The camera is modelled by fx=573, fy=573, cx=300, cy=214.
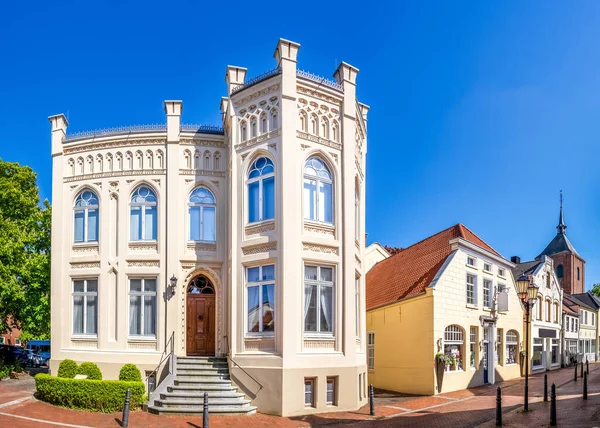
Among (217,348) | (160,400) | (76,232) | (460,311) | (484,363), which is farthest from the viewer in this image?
(484,363)

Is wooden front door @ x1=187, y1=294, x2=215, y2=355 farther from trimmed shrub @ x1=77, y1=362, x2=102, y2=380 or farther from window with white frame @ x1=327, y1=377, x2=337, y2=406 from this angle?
window with white frame @ x1=327, y1=377, x2=337, y2=406

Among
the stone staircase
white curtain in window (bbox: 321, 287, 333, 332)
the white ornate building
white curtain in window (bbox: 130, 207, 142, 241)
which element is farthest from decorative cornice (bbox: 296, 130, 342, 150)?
the stone staircase

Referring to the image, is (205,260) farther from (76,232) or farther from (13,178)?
(13,178)

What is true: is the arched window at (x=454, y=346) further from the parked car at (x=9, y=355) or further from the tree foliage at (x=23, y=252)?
the parked car at (x=9, y=355)

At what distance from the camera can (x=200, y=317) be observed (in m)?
20.9

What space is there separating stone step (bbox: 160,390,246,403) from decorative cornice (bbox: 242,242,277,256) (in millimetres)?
4409

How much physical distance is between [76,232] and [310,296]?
9.89m

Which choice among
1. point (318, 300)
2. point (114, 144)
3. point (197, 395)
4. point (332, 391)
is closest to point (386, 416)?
point (332, 391)

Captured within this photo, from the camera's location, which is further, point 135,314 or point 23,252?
point 23,252

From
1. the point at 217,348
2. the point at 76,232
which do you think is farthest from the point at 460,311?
the point at 76,232

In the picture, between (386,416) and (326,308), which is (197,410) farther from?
(386,416)

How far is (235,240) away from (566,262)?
73690 millimetres

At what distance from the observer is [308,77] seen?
18922mm

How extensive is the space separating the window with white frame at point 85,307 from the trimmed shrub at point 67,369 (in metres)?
1.39
